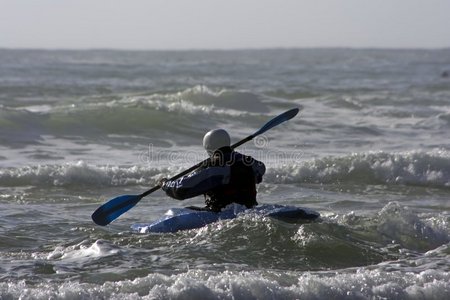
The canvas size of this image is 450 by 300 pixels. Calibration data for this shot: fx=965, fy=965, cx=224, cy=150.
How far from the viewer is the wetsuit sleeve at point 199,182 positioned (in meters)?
7.80

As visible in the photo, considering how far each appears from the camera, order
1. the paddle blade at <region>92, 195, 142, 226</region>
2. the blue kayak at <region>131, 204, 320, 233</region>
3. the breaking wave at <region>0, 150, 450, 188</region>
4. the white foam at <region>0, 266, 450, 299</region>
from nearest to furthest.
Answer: the white foam at <region>0, 266, 450, 299</region> < the blue kayak at <region>131, 204, 320, 233</region> < the paddle blade at <region>92, 195, 142, 226</region> < the breaking wave at <region>0, 150, 450, 188</region>

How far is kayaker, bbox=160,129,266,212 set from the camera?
7824 millimetres

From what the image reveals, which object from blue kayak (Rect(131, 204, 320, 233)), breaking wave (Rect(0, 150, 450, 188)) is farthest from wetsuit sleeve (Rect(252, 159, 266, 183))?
breaking wave (Rect(0, 150, 450, 188))

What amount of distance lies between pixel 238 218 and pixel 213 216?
0.73ft

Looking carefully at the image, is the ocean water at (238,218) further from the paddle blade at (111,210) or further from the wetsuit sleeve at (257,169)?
the wetsuit sleeve at (257,169)

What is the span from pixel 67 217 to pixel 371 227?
290 cm

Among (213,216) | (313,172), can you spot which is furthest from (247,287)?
(313,172)

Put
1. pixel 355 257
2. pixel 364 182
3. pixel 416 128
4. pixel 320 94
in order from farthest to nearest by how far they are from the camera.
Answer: pixel 320 94 → pixel 416 128 → pixel 364 182 → pixel 355 257

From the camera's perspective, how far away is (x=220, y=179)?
7867 millimetres

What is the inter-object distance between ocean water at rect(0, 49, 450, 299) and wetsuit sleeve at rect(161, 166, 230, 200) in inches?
14.0

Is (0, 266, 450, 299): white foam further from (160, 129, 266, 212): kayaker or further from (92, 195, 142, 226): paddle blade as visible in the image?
(92, 195, 142, 226): paddle blade

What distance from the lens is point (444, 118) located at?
1919cm

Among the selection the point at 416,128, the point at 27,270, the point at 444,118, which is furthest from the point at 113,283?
the point at 444,118

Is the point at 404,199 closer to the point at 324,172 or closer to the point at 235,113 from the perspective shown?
the point at 324,172
